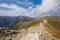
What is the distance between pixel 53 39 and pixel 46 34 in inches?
181

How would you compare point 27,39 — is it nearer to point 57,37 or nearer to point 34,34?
point 34,34

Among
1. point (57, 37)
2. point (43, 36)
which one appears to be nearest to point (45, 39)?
point (43, 36)

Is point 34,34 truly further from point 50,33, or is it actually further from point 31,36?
point 50,33

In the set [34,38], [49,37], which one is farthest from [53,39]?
[34,38]

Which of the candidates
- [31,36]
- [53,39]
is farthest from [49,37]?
[31,36]

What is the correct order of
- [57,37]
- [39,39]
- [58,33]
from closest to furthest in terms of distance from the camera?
[39,39] → [57,37] → [58,33]

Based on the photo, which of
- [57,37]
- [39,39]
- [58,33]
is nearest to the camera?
[39,39]

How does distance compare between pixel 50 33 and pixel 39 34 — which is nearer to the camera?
pixel 39 34

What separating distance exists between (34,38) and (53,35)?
29.4 feet

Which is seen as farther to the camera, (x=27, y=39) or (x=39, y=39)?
(x=27, y=39)

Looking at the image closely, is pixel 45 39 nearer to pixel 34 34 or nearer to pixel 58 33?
pixel 34 34

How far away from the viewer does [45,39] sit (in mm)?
69312

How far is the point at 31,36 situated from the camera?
72.9m

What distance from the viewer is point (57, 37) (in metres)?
72.5
